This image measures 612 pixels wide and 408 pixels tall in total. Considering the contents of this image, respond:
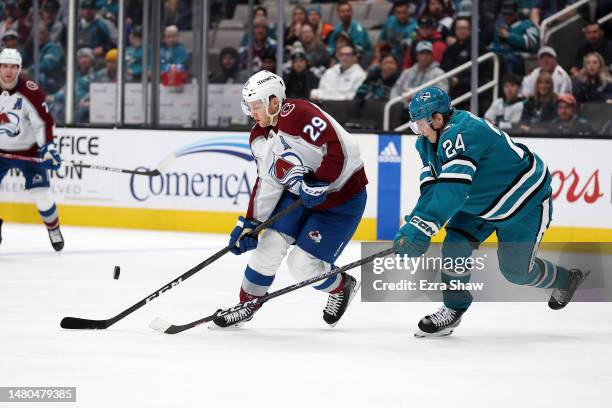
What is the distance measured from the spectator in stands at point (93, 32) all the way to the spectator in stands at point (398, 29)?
2163mm

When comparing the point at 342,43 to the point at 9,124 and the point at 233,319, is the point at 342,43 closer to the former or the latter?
the point at 9,124

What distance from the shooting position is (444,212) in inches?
169

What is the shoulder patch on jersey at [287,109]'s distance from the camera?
15.0 feet

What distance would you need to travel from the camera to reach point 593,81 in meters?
8.40

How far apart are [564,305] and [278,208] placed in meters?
1.26

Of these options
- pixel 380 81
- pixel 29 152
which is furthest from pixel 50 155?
pixel 380 81

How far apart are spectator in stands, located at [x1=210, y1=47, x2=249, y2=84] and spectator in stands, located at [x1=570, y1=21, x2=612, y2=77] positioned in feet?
8.35

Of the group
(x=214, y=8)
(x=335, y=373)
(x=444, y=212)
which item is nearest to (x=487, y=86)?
(x=214, y=8)

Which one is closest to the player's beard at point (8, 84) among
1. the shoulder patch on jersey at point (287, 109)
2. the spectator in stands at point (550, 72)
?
the spectator in stands at point (550, 72)

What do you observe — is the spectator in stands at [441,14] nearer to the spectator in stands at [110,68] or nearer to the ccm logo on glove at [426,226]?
the spectator in stands at [110,68]

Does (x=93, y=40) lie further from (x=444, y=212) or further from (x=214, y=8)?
(x=444, y=212)

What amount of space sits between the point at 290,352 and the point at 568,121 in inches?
177

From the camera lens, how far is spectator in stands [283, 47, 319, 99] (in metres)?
9.59

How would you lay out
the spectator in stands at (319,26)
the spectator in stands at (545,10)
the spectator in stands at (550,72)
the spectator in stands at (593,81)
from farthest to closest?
the spectator in stands at (319,26) → the spectator in stands at (545,10) → the spectator in stands at (550,72) → the spectator in stands at (593,81)
